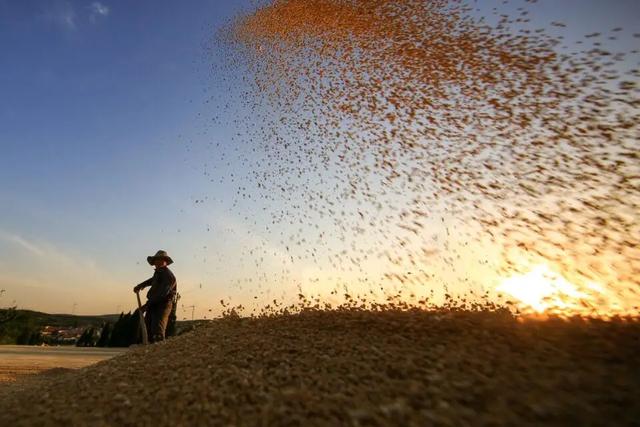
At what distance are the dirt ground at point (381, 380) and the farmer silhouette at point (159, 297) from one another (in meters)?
4.66

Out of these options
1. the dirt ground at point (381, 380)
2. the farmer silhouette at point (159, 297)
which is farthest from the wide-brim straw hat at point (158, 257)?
the dirt ground at point (381, 380)

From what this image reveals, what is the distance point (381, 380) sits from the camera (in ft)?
11.7

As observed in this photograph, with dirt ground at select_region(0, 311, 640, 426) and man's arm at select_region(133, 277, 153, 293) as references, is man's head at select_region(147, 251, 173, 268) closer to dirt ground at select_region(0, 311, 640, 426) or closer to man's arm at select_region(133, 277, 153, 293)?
man's arm at select_region(133, 277, 153, 293)

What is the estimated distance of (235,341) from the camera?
5555 mm

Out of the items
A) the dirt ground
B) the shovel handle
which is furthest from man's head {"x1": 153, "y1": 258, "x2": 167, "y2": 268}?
the dirt ground

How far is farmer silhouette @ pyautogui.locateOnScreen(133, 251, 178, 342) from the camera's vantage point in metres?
9.95

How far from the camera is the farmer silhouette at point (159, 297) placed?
9.95m

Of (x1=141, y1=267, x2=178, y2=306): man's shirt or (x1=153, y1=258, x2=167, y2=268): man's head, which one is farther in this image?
(x1=153, y1=258, x2=167, y2=268): man's head

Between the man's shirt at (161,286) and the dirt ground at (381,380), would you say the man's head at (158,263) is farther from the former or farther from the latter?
the dirt ground at (381,380)

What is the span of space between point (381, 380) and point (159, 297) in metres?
7.82

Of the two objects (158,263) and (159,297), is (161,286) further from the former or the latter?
(158,263)

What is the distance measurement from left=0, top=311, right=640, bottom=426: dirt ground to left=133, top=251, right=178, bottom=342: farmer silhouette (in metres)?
4.66

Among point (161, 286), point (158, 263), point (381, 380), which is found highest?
point (158, 263)

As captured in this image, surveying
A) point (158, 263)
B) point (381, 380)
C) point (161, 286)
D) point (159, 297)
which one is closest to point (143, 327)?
point (159, 297)
